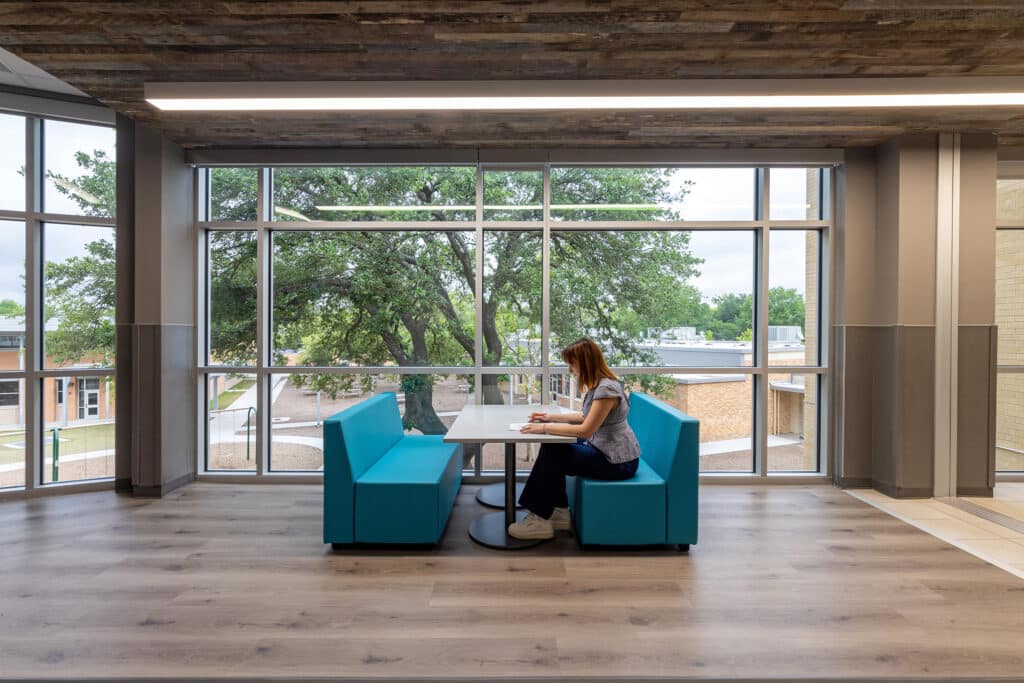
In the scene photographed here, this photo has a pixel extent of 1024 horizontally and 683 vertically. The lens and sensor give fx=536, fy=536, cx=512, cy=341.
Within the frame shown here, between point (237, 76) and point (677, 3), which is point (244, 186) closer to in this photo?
point (237, 76)

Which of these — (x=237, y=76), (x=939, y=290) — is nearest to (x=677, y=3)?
(x=237, y=76)

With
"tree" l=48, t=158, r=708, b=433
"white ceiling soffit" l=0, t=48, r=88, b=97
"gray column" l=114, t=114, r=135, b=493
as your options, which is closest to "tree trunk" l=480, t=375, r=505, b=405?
"tree" l=48, t=158, r=708, b=433

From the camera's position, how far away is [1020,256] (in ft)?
15.8

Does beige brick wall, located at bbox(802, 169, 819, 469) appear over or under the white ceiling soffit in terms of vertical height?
under

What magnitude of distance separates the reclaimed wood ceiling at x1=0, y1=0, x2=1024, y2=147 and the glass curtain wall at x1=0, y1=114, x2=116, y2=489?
3.83 ft

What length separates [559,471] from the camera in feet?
11.5

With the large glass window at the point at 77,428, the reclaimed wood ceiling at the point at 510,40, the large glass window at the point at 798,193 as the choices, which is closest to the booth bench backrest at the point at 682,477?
the reclaimed wood ceiling at the point at 510,40

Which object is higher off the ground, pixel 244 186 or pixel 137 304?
pixel 244 186

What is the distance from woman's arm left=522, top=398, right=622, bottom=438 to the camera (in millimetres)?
3303

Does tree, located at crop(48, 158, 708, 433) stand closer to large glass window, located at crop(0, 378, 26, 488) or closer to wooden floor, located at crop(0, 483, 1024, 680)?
large glass window, located at crop(0, 378, 26, 488)

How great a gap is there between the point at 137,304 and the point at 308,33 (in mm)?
2910

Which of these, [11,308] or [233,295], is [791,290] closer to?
[233,295]

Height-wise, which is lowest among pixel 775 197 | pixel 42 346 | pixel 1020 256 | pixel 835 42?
pixel 42 346

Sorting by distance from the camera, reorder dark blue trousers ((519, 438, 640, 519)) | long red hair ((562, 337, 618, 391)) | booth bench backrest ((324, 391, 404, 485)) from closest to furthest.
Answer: booth bench backrest ((324, 391, 404, 485)) → dark blue trousers ((519, 438, 640, 519)) → long red hair ((562, 337, 618, 391))
